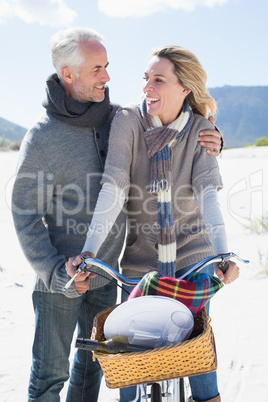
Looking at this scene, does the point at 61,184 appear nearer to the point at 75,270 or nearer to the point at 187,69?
the point at 75,270

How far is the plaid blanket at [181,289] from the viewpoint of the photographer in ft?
5.46

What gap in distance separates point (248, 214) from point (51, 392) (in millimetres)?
7209

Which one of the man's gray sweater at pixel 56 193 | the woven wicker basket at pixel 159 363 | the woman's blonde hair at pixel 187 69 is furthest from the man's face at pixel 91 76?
the woven wicker basket at pixel 159 363

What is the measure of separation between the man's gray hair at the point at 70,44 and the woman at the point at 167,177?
35 centimetres

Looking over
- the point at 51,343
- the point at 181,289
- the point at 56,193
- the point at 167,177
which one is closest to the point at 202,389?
the point at 51,343

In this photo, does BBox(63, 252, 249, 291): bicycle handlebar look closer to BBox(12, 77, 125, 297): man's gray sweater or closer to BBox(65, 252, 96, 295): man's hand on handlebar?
BBox(65, 252, 96, 295): man's hand on handlebar

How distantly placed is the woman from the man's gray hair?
35 cm

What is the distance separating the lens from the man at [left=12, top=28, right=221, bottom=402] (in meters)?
2.39

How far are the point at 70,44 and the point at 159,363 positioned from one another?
5.40ft

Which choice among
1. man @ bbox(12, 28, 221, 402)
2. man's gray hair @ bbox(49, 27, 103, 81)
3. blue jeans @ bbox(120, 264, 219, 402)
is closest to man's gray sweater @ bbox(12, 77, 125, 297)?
man @ bbox(12, 28, 221, 402)

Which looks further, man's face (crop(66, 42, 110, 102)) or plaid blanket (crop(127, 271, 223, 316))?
man's face (crop(66, 42, 110, 102))

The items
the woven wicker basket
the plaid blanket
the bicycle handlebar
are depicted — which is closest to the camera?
the woven wicker basket

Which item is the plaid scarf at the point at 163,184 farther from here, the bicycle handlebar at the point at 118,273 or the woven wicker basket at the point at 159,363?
the woven wicker basket at the point at 159,363

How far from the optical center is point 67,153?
8.08ft
